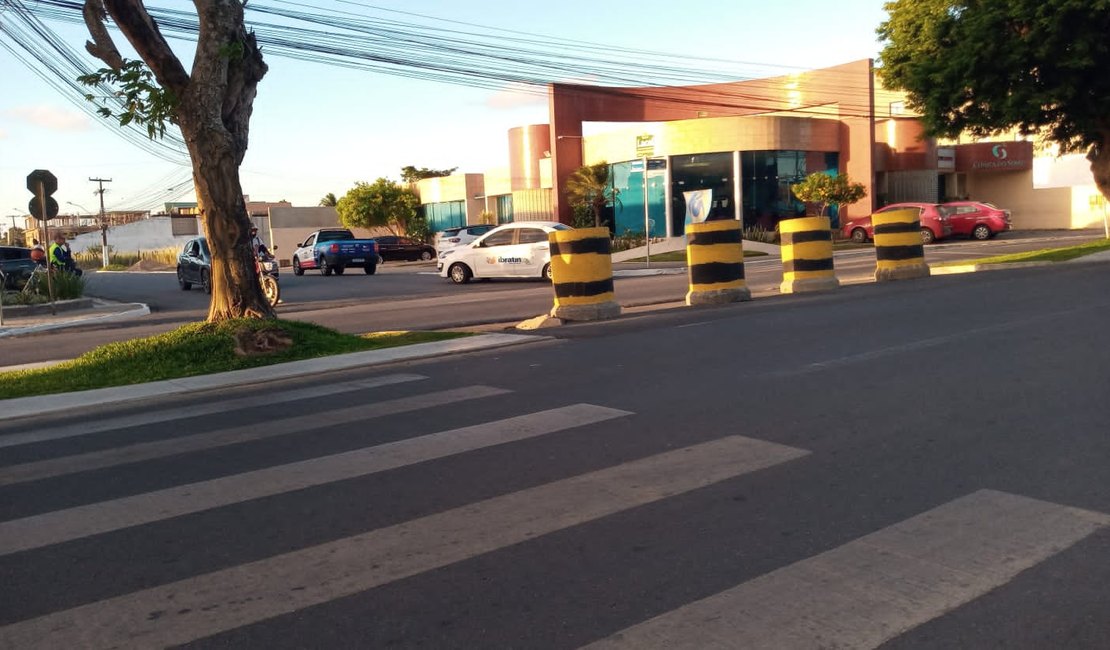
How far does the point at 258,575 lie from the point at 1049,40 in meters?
22.5

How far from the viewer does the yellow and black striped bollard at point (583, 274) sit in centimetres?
1324

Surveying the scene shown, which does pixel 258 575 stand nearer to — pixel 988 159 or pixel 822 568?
pixel 822 568

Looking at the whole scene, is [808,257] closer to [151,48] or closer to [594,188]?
[151,48]

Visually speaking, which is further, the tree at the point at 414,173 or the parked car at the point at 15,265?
the tree at the point at 414,173

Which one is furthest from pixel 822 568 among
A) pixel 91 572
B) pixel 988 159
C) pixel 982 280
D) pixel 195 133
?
pixel 988 159

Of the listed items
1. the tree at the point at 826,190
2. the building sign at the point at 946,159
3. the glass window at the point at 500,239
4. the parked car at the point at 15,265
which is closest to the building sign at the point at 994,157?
the building sign at the point at 946,159

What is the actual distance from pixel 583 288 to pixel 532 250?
1195 centimetres

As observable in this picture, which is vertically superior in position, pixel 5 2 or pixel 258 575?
pixel 5 2

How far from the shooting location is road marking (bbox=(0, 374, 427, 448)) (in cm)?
756

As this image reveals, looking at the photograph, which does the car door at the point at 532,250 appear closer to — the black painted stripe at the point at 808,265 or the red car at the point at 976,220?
the black painted stripe at the point at 808,265

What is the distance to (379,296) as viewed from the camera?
23.9 m

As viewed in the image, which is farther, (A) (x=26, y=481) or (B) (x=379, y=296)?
(B) (x=379, y=296)

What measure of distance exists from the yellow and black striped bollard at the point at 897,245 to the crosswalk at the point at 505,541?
461 inches

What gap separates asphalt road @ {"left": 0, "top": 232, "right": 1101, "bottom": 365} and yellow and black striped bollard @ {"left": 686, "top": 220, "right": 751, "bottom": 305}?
2.38 meters
